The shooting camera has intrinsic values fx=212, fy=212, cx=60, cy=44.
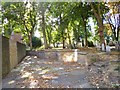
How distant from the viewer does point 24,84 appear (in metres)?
6.04

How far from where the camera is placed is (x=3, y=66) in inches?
265

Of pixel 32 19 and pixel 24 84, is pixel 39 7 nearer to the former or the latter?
pixel 32 19

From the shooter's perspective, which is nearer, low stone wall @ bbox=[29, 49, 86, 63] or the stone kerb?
low stone wall @ bbox=[29, 49, 86, 63]

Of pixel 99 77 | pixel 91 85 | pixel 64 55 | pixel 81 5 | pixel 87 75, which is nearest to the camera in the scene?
pixel 91 85

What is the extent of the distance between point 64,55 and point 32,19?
836cm

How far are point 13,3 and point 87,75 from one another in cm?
1297

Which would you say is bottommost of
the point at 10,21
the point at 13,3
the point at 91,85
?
the point at 91,85

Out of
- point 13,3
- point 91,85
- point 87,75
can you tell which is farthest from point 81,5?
point 91,85

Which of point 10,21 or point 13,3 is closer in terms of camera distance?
point 13,3

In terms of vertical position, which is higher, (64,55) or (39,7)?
(39,7)

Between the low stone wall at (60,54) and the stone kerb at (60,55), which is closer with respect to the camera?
the low stone wall at (60,54)

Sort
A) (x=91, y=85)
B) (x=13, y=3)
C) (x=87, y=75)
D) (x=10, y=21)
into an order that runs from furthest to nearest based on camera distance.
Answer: (x=10, y=21)
(x=13, y=3)
(x=87, y=75)
(x=91, y=85)

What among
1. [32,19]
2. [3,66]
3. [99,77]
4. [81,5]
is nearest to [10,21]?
[32,19]

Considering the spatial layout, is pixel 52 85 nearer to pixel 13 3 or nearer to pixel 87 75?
pixel 87 75
